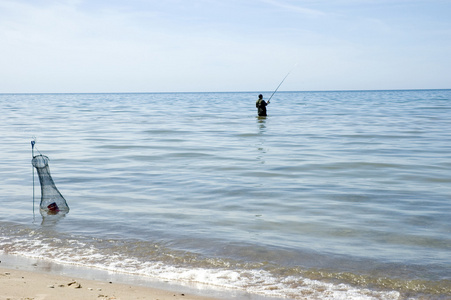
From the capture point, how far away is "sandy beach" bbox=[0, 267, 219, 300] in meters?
4.59

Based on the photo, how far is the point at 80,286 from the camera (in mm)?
5020

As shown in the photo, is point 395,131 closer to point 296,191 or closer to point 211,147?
point 211,147

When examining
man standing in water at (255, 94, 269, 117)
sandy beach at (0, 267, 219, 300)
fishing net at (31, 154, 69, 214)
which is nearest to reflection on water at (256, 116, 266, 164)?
man standing in water at (255, 94, 269, 117)

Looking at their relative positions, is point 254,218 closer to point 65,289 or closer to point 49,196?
point 49,196

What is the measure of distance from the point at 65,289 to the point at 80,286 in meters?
0.19

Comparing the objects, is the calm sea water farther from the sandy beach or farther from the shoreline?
the sandy beach

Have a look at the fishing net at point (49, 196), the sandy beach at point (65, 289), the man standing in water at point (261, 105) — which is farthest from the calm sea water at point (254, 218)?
the man standing in water at point (261, 105)

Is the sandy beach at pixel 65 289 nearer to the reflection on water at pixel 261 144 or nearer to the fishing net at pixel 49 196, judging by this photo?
the fishing net at pixel 49 196

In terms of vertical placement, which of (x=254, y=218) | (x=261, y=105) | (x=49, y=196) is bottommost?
(x=254, y=218)

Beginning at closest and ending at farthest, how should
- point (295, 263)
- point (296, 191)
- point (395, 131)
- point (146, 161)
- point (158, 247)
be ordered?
point (295, 263)
point (158, 247)
point (296, 191)
point (146, 161)
point (395, 131)

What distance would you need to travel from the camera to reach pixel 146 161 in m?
14.2

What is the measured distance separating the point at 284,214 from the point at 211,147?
9.11 meters

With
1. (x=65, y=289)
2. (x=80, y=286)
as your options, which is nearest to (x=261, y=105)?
(x=80, y=286)

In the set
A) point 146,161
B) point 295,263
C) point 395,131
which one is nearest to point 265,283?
point 295,263
